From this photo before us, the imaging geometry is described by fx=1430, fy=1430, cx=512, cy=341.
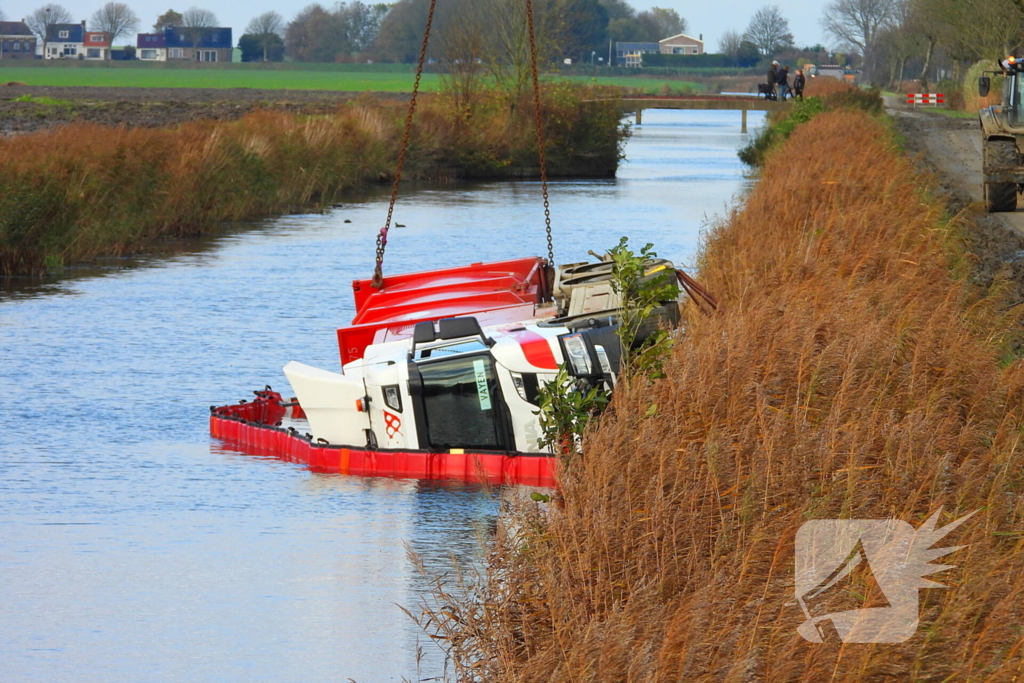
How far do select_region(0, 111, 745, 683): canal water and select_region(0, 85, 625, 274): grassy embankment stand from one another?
187cm

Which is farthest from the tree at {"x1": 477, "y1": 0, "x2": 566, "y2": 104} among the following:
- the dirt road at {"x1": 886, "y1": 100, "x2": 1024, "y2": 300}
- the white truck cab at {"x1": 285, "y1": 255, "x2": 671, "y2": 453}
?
the white truck cab at {"x1": 285, "y1": 255, "x2": 671, "y2": 453}

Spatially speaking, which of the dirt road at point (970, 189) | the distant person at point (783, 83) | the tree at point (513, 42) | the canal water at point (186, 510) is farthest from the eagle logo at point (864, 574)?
the distant person at point (783, 83)

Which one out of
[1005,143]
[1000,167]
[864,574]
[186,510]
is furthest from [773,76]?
[864,574]

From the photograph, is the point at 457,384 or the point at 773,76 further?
the point at 773,76

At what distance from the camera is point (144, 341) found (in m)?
19.8

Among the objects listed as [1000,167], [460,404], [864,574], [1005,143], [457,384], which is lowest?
[460,404]

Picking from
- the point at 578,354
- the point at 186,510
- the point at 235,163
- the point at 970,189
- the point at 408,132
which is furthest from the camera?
the point at 235,163

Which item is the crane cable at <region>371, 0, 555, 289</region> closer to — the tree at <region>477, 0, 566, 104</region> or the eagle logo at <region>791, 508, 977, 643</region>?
the eagle logo at <region>791, 508, 977, 643</region>

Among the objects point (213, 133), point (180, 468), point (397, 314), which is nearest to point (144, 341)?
point (397, 314)

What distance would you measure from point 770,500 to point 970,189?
872 inches

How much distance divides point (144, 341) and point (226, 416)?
17.4ft

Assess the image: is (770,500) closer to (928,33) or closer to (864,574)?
(864,574)

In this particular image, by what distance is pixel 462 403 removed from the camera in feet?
41.7

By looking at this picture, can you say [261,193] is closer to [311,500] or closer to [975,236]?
[975,236]
